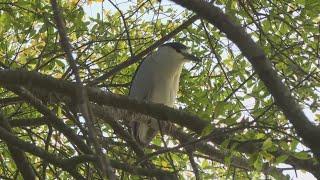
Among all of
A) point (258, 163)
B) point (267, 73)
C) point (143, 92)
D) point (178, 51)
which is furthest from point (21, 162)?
point (178, 51)

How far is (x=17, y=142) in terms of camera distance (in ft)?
8.29

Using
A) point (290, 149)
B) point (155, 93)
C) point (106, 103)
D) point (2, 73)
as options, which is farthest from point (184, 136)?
point (155, 93)

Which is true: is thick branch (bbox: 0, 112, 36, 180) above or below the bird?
below

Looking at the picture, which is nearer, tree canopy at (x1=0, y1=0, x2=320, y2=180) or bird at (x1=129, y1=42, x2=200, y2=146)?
tree canopy at (x1=0, y1=0, x2=320, y2=180)

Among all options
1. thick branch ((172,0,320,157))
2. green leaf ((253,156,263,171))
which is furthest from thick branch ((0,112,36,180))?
thick branch ((172,0,320,157))

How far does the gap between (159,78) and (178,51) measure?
0.35 meters

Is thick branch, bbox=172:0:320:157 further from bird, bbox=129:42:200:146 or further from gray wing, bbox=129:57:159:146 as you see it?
bird, bbox=129:42:200:146

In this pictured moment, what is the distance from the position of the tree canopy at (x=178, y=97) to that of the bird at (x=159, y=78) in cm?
14

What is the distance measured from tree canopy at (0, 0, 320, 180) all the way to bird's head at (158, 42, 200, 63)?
1.01 feet

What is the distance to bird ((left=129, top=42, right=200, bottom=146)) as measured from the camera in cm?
471

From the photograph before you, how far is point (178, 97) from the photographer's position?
4582 millimetres

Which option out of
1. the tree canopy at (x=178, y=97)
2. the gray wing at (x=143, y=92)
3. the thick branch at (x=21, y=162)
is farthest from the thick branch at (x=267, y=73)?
the gray wing at (x=143, y=92)

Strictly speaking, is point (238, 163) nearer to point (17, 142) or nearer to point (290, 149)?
point (290, 149)

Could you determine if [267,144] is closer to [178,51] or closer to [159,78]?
[159,78]
